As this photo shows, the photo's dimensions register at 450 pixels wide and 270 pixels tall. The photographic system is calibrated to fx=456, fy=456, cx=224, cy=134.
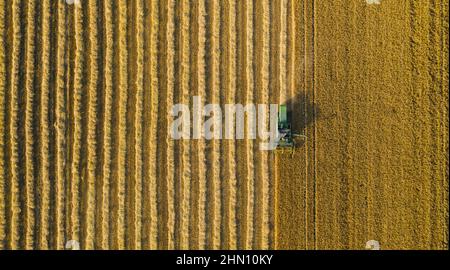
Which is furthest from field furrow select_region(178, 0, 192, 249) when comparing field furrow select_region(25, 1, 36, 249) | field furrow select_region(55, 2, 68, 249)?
field furrow select_region(25, 1, 36, 249)

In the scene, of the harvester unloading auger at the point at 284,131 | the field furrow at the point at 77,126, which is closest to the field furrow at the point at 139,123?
the field furrow at the point at 77,126

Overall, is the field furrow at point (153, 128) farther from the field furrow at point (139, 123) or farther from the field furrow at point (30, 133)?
the field furrow at point (30, 133)

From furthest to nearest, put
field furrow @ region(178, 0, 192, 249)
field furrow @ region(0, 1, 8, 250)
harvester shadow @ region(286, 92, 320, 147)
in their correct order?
harvester shadow @ region(286, 92, 320, 147) < field furrow @ region(178, 0, 192, 249) < field furrow @ region(0, 1, 8, 250)

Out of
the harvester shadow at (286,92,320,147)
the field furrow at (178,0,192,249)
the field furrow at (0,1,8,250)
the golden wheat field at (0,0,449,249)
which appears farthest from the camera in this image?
the harvester shadow at (286,92,320,147)

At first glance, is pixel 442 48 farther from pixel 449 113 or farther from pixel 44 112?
pixel 44 112

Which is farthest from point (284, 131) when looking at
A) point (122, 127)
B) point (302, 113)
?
point (122, 127)

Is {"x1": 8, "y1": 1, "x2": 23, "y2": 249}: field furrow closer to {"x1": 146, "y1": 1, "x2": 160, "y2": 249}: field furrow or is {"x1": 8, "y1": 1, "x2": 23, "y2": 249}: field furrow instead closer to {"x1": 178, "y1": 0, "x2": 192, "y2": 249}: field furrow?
{"x1": 146, "y1": 1, "x2": 160, "y2": 249}: field furrow

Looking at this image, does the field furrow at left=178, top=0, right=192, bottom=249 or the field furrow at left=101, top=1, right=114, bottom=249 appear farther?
the field furrow at left=178, top=0, right=192, bottom=249
